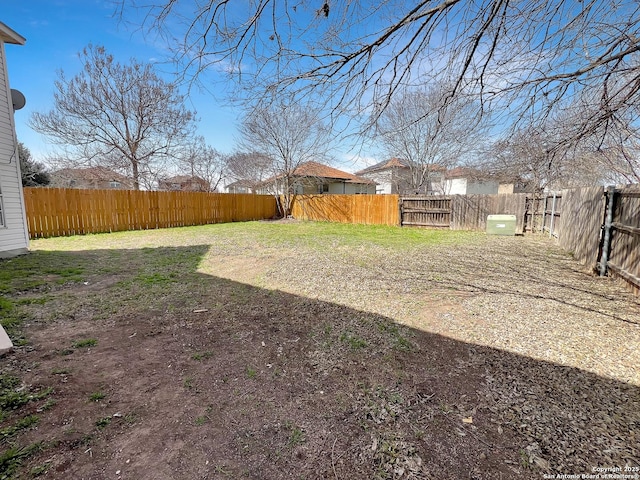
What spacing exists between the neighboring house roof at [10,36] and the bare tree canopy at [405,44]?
701 centimetres

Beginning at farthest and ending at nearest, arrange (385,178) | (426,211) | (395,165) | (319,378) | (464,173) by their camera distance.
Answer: (385,178), (464,173), (395,165), (426,211), (319,378)

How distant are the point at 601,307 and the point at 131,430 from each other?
4.84 metres

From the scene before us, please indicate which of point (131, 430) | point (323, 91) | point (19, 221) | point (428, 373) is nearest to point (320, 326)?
point (428, 373)

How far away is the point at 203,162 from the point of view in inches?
775

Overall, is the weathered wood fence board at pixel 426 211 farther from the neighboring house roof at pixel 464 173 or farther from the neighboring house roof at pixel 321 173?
the neighboring house roof at pixel 464 173

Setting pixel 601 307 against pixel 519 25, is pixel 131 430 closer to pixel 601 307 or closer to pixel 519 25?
pixel 519 25

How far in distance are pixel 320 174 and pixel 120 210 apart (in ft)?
39.6

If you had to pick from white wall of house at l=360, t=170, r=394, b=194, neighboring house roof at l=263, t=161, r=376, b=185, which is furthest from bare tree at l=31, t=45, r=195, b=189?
white wall of house at l=360, t=170, r=394, b=194

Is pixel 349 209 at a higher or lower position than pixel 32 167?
lower

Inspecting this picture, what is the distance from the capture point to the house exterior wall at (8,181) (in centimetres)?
616

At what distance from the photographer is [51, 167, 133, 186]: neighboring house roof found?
1585cm

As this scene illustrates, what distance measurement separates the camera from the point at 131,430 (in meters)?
1.65

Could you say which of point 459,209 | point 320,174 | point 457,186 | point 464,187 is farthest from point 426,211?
point 457,186

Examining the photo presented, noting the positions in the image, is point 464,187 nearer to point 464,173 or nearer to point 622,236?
point 464,173
